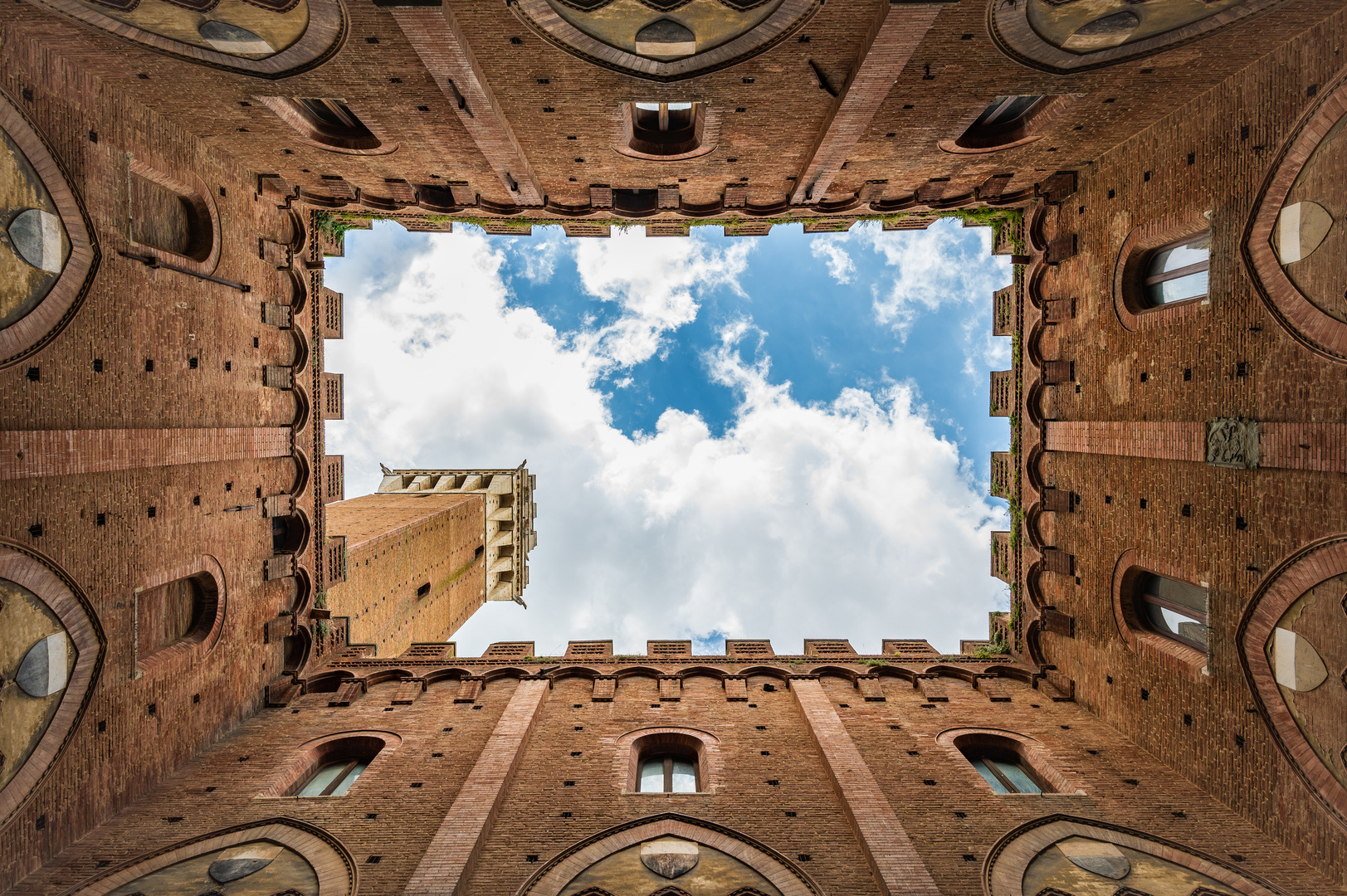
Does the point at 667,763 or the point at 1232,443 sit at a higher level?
the point at 1232,443

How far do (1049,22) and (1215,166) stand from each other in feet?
12.5

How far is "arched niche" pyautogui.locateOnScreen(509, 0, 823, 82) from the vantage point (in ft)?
33.1

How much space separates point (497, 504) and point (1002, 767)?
28.9 m

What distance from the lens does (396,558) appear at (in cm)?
2227

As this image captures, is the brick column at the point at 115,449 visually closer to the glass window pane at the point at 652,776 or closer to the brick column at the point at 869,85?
the glass window pane at the point at 652,776

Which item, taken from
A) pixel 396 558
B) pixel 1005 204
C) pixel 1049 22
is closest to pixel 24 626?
pixel 396 558

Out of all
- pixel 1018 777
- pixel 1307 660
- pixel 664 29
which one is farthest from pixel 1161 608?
pixel 664 29

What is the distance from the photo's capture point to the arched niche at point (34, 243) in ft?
28.3

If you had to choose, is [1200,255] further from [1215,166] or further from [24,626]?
[24,626]

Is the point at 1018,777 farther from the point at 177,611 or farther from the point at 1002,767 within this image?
the point at 177,611

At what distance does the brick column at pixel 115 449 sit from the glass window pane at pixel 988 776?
16.9 metres

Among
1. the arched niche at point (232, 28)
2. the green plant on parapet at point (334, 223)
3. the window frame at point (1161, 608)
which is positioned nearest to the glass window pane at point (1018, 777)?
the window frame at point (1161, 608)

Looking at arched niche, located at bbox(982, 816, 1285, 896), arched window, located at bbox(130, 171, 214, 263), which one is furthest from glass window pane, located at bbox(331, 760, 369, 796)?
arched niche, located at bbox(982, 816, 1285, 896)

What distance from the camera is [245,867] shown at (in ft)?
31.3
